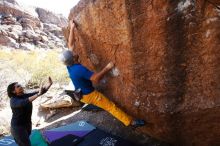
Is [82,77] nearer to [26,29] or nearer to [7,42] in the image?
[7,42]

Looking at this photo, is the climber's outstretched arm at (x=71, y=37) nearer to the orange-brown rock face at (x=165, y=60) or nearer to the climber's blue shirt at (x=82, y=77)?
the orange-brown rock face at (x=165, y=60)

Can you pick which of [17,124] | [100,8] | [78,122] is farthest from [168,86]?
[78,122]

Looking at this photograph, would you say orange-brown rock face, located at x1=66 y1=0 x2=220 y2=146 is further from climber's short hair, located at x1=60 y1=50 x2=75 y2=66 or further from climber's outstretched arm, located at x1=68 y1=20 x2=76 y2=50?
climber's short hair, located at x1=60 y1=50 x2=75 y2=66

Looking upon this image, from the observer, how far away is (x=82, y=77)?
173 inches

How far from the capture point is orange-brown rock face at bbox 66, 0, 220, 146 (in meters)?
3.33

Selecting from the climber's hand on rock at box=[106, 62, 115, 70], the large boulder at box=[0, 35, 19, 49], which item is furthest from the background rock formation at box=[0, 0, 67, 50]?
the climber's hand on rock at box=[106, 62, 115, 70]

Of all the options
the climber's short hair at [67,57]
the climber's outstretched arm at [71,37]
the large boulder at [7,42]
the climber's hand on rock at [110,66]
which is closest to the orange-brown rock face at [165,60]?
the climber's hand on rock at [110,66]

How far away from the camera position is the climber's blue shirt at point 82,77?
14.1 ft

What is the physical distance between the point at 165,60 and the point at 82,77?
56.4 inches

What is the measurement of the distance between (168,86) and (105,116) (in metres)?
2.81

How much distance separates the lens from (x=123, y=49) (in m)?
4.10

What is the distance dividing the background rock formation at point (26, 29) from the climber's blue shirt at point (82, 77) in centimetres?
2517

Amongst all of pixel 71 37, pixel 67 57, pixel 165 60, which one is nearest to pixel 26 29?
pixel 71 37

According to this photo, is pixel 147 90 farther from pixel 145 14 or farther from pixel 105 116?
pixel 105 116
